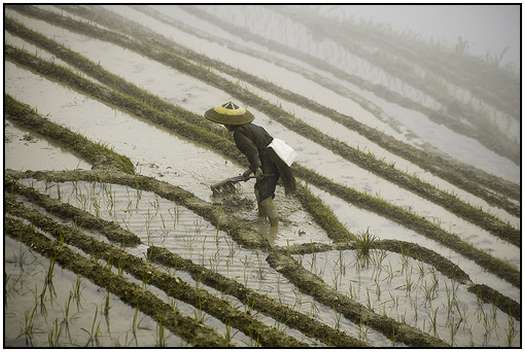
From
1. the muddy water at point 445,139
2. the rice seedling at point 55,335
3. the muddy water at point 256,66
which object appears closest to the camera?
the rice seedling at point 55,335

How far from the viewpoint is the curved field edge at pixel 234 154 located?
564cm

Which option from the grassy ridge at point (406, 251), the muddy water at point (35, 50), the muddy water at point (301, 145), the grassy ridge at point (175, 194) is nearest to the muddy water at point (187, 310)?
the grassy ridge at point (175, 194)

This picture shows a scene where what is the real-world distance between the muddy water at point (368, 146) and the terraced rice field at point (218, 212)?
45mm

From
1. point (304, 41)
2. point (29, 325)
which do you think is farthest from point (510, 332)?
point (304, 41)

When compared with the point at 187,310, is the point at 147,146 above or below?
below

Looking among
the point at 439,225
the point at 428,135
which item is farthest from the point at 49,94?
the point at 428,135

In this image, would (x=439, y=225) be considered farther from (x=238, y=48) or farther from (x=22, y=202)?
(x=238, y=48)

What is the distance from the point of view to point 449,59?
1703 cm

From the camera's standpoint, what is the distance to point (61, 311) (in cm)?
316

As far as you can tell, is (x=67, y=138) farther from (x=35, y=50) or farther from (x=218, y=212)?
(x=35, y=50)

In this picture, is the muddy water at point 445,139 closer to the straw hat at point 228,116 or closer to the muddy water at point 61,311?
the straw hat at point 228,116

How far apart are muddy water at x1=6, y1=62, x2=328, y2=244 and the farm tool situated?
5.9 inches

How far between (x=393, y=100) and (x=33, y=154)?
961 cm

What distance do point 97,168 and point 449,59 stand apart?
15096 mm
